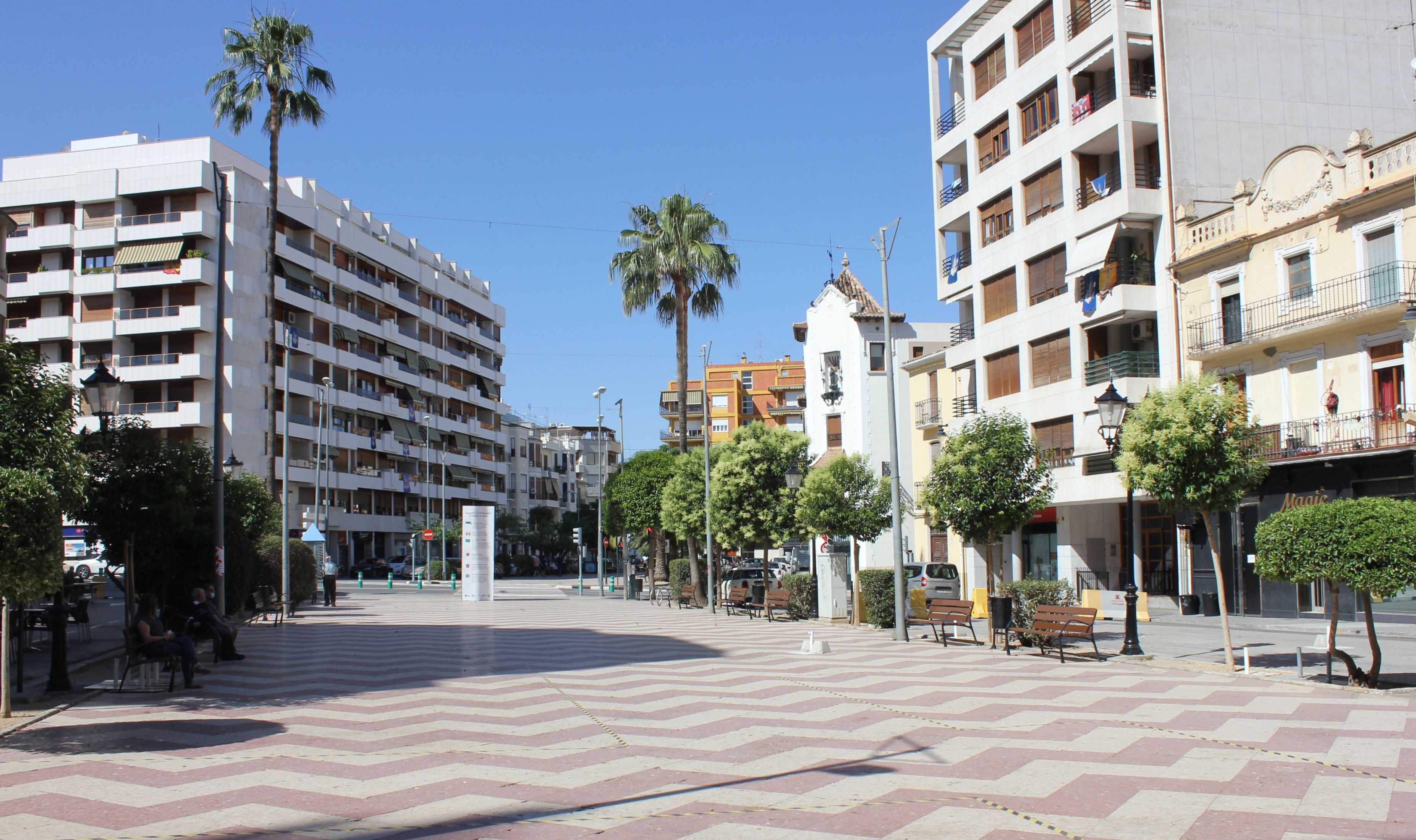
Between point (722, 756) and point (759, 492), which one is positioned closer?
point (722, 756)

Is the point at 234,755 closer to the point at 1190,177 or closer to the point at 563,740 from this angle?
the point at 563,740

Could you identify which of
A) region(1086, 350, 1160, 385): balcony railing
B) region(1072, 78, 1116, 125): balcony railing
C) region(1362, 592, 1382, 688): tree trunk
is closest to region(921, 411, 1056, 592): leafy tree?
region(1362, 592, 1382, 688): tree trunk

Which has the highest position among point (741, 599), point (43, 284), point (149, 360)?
point (43, 284)

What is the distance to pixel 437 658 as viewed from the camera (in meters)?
18.0

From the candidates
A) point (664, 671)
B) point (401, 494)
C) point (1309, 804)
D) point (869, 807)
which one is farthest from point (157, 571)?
point (401, 494)

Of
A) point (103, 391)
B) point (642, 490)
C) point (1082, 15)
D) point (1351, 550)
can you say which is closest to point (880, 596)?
point (1351, 550)

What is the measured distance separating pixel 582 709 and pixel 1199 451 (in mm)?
9753

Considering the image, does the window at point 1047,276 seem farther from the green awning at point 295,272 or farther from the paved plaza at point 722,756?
the green awning at point 295,272

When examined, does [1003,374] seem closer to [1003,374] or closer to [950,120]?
[1003,374]

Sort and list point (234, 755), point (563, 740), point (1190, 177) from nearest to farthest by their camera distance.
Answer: point (234, 755), point (563, 740), point (1190, 177)

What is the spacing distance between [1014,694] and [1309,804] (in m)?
5.74

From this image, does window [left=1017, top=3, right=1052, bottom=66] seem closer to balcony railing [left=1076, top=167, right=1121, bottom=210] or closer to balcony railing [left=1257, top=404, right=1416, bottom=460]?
balcony railing [left=1076, top=167, right=1121, bottom=210]

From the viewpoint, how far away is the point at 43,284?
5862cm

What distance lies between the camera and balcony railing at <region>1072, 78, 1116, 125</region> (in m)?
33.3
